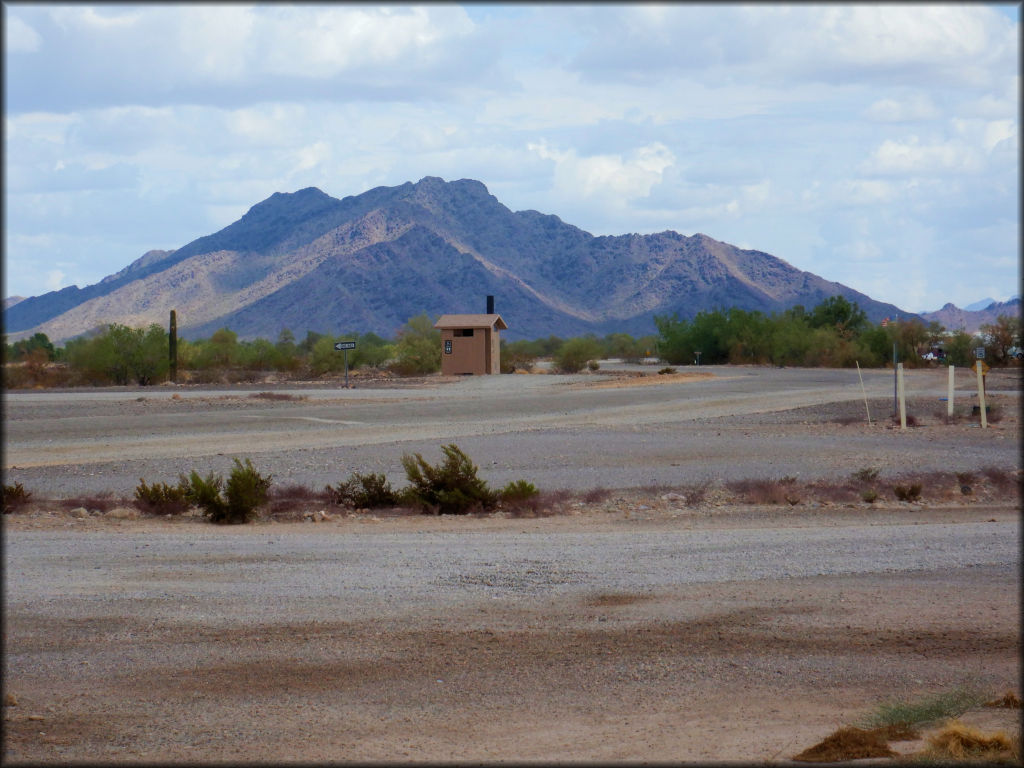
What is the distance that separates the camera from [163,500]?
1805 cm

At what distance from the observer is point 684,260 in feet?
620

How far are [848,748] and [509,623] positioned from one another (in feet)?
14.1

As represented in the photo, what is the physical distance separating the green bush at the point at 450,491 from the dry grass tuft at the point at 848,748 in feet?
39.9

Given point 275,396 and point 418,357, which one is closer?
point 275,396

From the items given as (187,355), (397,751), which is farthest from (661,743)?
(187,355)

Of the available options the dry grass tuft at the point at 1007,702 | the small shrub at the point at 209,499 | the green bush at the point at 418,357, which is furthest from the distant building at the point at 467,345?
the dry grass tuft at the point at 1007,702

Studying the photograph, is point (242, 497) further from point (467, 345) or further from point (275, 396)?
point (467, 345)

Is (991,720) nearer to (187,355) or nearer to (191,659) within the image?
(191,659)

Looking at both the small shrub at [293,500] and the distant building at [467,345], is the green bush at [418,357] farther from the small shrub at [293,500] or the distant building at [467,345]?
the small shrub at [293,500]

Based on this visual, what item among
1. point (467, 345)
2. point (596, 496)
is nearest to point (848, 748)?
point (596, 496)

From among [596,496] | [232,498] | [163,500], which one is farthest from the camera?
[596,496]

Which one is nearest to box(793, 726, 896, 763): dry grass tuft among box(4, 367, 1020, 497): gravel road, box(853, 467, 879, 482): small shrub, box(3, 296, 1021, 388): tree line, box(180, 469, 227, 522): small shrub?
box(180, 469, 227, 522): small shrub

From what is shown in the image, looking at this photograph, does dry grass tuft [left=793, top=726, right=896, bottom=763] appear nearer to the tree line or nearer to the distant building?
the tree line

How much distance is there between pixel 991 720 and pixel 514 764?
2.97 meters
